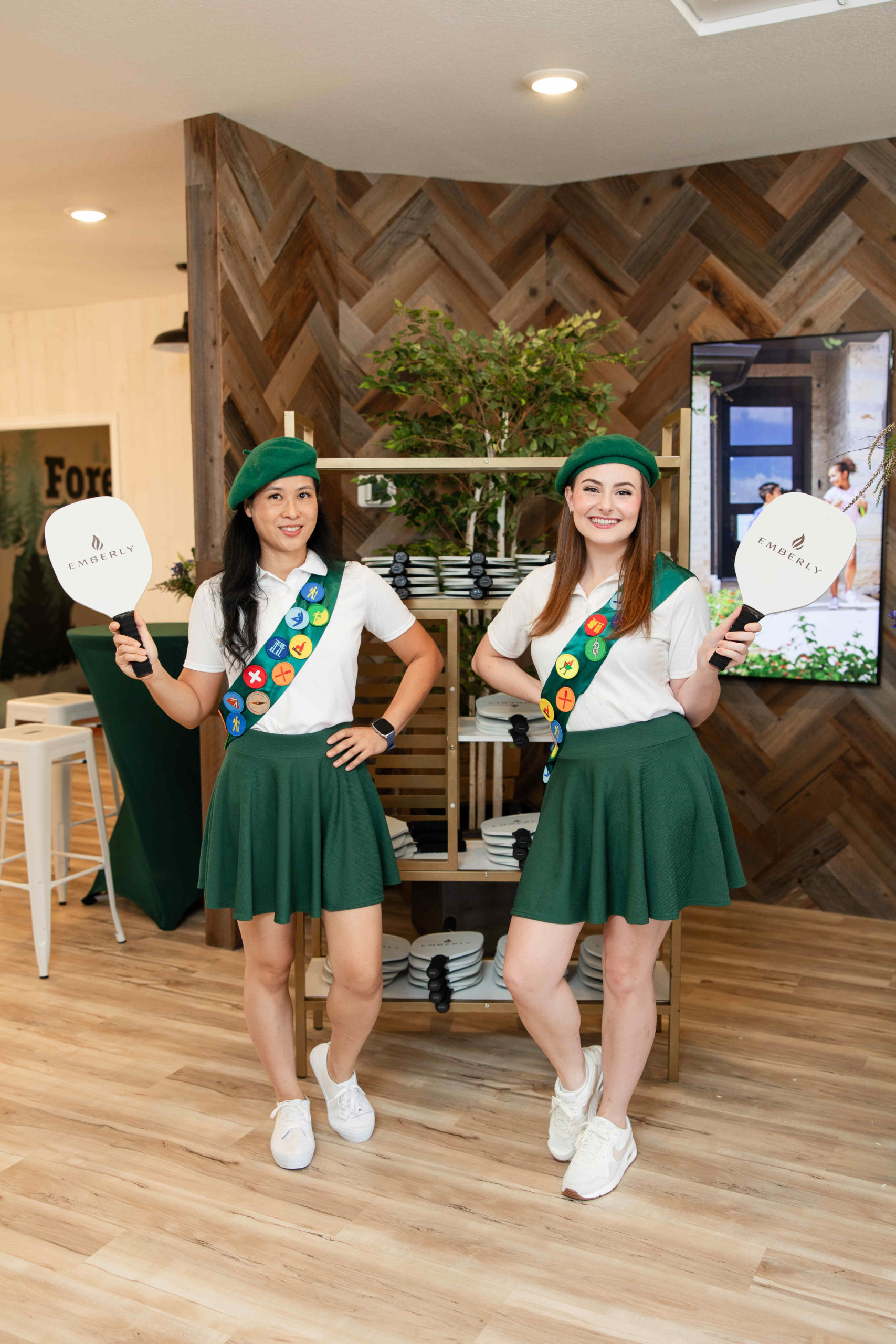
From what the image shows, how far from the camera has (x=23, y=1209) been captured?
210 centimetres

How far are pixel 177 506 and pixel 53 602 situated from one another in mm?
1800

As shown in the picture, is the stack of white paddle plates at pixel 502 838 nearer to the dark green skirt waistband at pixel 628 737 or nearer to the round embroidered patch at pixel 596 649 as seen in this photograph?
the dark green skirt waistband at pixel 628 737

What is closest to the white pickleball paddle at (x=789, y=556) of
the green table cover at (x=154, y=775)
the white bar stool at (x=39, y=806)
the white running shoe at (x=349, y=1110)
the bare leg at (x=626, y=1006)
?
the bare leg at (x=626, y=1006)

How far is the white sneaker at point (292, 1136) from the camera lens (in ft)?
7.32

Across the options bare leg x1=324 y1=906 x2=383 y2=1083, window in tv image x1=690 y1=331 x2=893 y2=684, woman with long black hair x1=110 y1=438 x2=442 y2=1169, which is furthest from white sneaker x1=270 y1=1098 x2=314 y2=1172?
window in tv image x1=690 y1=331 x2=893 y2=684

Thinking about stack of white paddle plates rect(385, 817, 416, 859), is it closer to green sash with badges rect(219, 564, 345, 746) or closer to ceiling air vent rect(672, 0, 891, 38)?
green sash with badges rect(219, 564, 345, 746)

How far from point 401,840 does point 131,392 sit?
4.56 meters

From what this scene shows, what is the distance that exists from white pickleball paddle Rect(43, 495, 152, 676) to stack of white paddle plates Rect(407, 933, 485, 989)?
111 centimetres

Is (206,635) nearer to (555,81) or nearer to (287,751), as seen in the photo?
(287,751)

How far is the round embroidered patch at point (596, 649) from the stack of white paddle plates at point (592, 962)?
897 mm

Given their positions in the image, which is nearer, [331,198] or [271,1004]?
[271,1004]

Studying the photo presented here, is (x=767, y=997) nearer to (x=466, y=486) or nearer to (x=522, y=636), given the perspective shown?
(x=522, y=636)

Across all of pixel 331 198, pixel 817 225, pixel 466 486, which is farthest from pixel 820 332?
pixel 331 198

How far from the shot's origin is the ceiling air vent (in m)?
2.69
